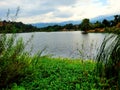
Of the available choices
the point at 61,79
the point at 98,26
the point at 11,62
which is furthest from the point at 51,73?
the point at 98,26

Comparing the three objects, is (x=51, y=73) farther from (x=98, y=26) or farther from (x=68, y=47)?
(x=98, y=26)

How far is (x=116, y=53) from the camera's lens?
6.47m

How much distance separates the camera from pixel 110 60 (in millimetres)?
6496

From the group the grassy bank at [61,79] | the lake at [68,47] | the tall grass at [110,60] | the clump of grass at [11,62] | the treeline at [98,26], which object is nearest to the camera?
the grassy bank at [61,79]

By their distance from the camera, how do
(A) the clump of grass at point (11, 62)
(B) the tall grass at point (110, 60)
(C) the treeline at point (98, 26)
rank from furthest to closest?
1. (C) the treeline at point (98, 26)
2. (B) the tall grass at point (110, 60)
3. (A) the clump of grass at point (11, 62)

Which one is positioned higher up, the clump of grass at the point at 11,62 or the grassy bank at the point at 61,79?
the clump of grass at the point at 11,62

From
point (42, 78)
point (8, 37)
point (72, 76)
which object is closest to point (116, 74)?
point (72, 76)

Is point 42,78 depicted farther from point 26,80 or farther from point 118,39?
point 118,39

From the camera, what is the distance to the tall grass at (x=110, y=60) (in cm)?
639

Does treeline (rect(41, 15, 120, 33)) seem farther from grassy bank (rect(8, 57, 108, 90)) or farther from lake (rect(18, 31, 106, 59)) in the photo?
grassy bank (rect(8, 57, 108, 90))

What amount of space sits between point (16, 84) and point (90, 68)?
202 cm

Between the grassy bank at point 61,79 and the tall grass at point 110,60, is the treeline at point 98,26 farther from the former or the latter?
the grassy bank at point 61,79

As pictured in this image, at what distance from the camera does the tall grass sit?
639 cm

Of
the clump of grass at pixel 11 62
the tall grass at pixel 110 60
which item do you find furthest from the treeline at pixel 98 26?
the clump of grass at pixel 11 62
